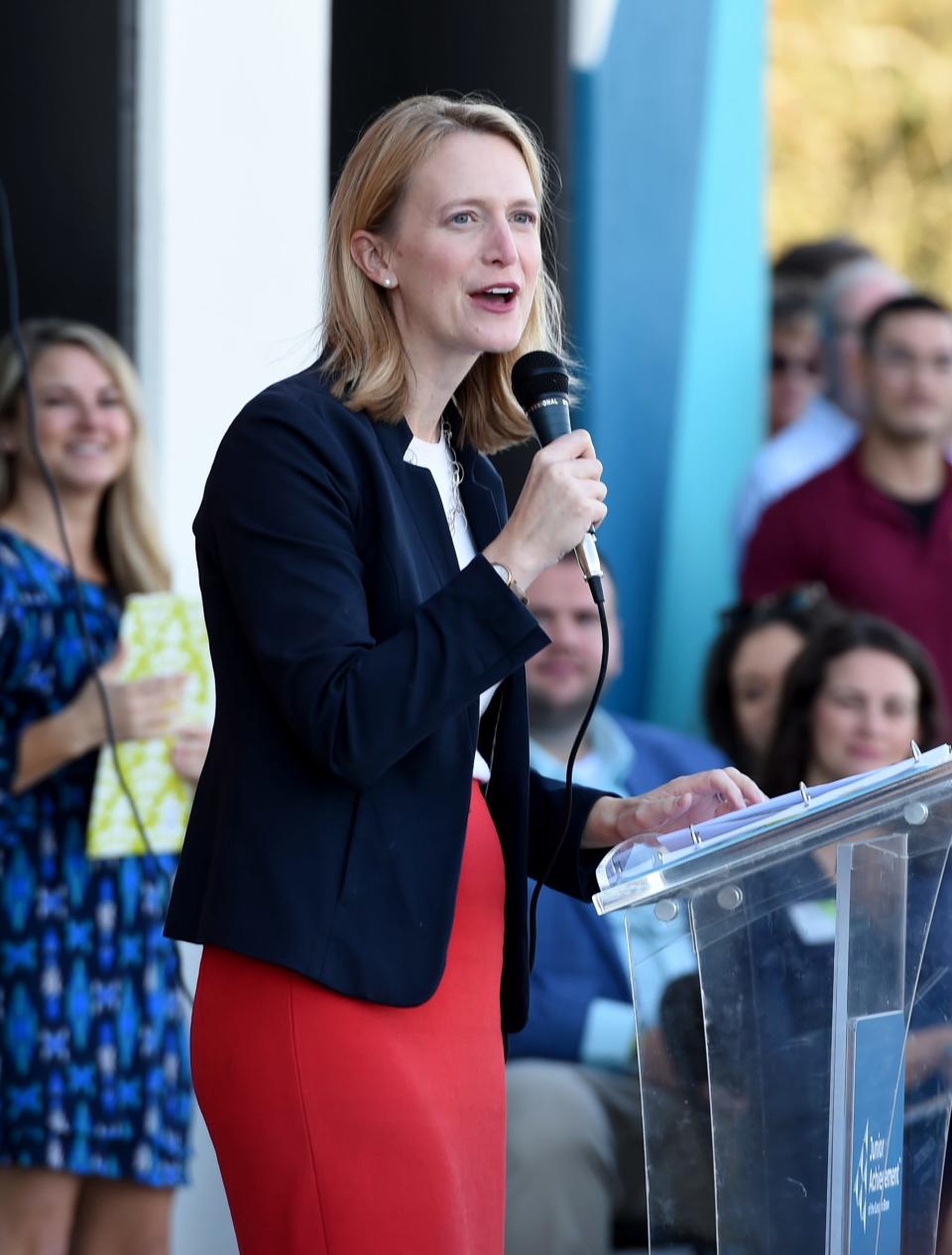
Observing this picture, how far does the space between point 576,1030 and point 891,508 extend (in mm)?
1902

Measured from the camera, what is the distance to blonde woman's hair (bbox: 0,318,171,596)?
3.87m

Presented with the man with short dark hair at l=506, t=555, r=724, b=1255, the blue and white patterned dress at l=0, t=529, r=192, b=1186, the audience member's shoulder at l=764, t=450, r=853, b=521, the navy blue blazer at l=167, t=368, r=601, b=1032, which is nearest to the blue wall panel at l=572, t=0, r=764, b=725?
the audience member's shoulder at l=764, t=450, r=853, b=521

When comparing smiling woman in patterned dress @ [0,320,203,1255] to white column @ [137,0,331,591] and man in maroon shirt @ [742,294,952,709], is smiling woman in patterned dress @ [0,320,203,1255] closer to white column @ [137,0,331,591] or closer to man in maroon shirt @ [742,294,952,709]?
white column @ [137,0,331,591]

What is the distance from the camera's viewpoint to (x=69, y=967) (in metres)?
3.61

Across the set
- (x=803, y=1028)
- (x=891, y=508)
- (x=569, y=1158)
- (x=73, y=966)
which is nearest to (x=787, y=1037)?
(x=803, y=1028)

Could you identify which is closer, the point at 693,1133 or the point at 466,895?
the point at 693,1133

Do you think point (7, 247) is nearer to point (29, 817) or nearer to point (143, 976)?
point (29, 817)

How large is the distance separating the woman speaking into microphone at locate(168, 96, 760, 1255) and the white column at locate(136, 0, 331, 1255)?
1941mm

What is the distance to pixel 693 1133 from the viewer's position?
6.24 feet

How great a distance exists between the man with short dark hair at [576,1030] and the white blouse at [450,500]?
1.02 metres

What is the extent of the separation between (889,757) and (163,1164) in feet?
5.51

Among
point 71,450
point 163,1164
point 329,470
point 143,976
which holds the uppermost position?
point 71,450

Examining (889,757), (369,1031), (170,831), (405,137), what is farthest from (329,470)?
(889,757)

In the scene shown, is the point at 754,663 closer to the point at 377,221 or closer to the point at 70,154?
the point at 70,154
